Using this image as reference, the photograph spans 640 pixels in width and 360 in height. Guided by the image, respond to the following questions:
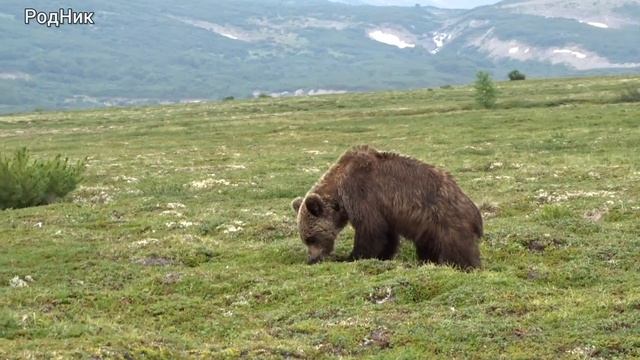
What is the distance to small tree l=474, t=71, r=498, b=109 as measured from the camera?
63284mm

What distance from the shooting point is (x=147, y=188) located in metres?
29.7

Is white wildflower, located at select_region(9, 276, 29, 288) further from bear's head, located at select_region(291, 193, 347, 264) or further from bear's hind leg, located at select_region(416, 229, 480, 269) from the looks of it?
bear's hind leg, located at select_region(416, 229, 480, 269)

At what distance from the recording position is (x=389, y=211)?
605 inches

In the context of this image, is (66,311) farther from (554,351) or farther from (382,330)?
(554,351)

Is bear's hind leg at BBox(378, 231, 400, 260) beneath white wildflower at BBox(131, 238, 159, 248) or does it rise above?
above

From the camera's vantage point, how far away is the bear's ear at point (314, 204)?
15.6 m

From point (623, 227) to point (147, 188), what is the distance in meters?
17.4

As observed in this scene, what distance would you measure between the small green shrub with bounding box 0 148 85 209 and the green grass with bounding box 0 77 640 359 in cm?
76

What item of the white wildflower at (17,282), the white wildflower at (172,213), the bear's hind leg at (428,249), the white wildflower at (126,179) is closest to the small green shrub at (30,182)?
the white wildflower at (126,179)

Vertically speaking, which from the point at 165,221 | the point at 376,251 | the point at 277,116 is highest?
the point at 376,251

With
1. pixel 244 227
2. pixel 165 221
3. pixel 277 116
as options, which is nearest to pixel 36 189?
pixel 165 221

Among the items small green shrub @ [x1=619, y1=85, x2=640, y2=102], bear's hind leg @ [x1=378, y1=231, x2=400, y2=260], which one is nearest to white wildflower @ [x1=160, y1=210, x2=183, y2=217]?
bear's hind leg @ [x1=378, y1=231, x2=400, y2=260]

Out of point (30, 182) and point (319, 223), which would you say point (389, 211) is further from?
point (30, 182)

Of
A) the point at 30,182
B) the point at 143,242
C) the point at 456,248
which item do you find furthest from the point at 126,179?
the point at 456,248
